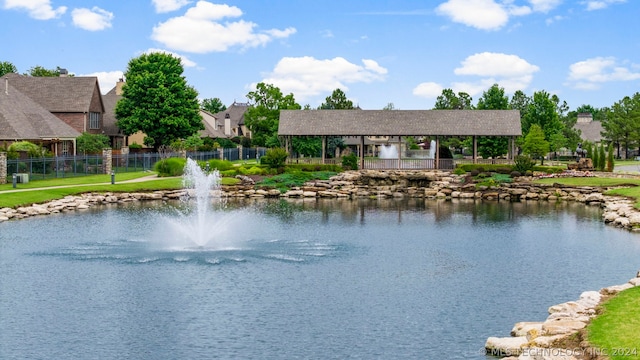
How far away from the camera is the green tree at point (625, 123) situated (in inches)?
4579

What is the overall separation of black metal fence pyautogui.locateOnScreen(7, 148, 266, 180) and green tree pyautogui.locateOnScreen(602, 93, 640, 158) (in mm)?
67545

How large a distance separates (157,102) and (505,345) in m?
71.9

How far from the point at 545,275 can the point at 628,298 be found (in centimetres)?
687

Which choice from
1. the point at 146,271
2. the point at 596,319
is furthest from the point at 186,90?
the point at 596,319

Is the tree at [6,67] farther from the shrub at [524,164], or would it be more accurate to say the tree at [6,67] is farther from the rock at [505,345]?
the rock at [505,345]

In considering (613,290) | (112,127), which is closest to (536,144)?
(112,127)

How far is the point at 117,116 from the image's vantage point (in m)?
86.2

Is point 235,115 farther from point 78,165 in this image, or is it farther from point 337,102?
point 78,165

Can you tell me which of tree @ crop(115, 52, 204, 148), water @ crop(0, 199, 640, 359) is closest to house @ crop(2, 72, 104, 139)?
tree @ crop(115, 52, 204, 148)

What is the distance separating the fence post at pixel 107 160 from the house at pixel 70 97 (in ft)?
45.9

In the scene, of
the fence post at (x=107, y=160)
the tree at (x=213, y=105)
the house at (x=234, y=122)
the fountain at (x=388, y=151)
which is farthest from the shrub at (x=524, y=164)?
the tree at (x=213, y=105)

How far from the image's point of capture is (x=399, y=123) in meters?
78.4

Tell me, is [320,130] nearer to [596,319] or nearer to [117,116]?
[117,116]

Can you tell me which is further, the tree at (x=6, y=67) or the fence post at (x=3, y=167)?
the tree at (x=6, y=67)
